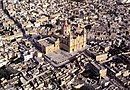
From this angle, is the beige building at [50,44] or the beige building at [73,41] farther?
the beige building at [73,41]

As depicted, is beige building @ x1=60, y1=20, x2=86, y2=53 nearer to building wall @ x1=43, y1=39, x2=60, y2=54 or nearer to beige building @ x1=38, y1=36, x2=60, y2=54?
building wall @ x1=43, y1=39, x2=60, y2=54

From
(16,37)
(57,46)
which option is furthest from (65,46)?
(16,37)

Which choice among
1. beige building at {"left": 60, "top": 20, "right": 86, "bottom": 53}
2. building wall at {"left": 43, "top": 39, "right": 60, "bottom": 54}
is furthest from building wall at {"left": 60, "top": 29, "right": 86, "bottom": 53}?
building wall at {"left": 43, "top": 39, "right": 60, "bottom": 54}

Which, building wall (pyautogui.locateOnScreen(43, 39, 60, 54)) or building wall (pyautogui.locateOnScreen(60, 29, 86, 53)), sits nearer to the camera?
building wall (pyautogui.locateOnScreen(43, 39, 60, 54))

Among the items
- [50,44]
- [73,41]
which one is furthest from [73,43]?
[50,44]

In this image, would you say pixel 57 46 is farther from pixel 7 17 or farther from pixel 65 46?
pixel 7 17

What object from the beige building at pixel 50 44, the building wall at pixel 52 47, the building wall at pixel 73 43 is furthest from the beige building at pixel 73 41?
the beige building at pixel 50 44

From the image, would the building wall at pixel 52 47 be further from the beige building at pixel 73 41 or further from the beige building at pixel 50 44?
the beige building at pixel 73 41

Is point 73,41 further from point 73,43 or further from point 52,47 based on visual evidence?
point 52,47

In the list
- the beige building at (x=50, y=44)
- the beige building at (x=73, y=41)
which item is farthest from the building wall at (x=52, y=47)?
the beige building at (x=73, y=41)

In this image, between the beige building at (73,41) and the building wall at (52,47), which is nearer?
the building wall at (52,47)

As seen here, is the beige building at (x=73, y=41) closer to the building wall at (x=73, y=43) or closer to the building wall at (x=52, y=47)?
the building wall at (x=73, y=43)
